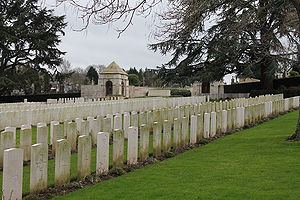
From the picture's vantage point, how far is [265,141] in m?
9.09

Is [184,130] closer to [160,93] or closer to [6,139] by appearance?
[6,139]

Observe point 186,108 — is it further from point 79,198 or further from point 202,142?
point 79,198

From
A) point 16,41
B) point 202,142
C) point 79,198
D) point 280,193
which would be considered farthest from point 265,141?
point 16,41

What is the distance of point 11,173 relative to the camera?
13.8 ft

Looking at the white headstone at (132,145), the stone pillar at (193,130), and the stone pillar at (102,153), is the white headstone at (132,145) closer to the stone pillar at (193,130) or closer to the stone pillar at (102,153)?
the stone pillar at (102,153)

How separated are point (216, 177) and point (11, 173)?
298 cm

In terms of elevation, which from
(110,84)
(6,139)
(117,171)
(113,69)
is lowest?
(117,171)

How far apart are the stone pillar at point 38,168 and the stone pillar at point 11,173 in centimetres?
36

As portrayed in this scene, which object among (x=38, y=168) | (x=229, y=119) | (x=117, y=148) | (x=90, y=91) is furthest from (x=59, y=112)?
(x=90, y=91)

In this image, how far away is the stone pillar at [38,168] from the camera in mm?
4676

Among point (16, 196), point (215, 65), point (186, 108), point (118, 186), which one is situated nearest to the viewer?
point (16, 196)

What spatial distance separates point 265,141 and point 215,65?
22.8 metres

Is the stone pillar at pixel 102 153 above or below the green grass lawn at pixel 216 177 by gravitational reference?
above

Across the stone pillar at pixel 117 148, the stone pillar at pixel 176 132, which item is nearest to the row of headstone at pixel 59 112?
the stone pillar at pixel 176 132
